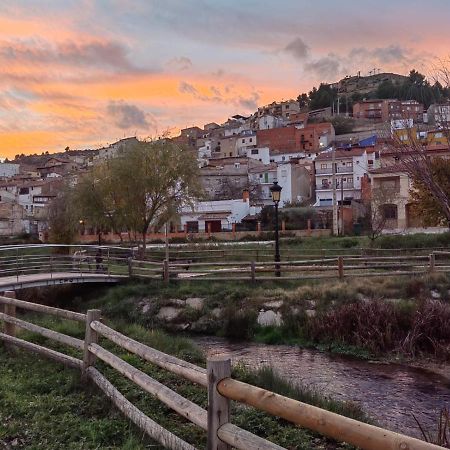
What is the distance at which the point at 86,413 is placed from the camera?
248 inches

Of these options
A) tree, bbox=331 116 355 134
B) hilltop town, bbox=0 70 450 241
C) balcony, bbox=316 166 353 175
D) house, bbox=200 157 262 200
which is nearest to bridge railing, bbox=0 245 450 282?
hilltop town, bbox=0 70 450 241

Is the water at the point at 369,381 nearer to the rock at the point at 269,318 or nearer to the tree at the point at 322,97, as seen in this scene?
the rock at the point at 269,318

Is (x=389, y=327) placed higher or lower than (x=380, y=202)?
lower

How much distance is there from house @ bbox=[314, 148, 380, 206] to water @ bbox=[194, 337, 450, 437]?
167ft

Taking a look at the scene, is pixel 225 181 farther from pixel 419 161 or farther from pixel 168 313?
pixel 419 161

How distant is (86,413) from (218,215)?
53.3 meters

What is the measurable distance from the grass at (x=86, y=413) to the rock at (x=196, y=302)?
9.16 meters

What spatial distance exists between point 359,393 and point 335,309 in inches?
201

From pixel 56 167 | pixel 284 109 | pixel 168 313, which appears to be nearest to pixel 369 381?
pixel 168 313

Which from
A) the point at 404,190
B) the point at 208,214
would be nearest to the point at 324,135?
the point at 208,214

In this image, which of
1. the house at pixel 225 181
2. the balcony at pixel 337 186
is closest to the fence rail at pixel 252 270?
the balcony at pixel 337 186

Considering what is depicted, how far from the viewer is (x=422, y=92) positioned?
7816 millimetres

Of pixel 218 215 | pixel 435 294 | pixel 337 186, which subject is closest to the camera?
pixel 435 294

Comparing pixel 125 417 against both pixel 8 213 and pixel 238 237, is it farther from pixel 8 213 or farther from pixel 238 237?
pixel 8 213
